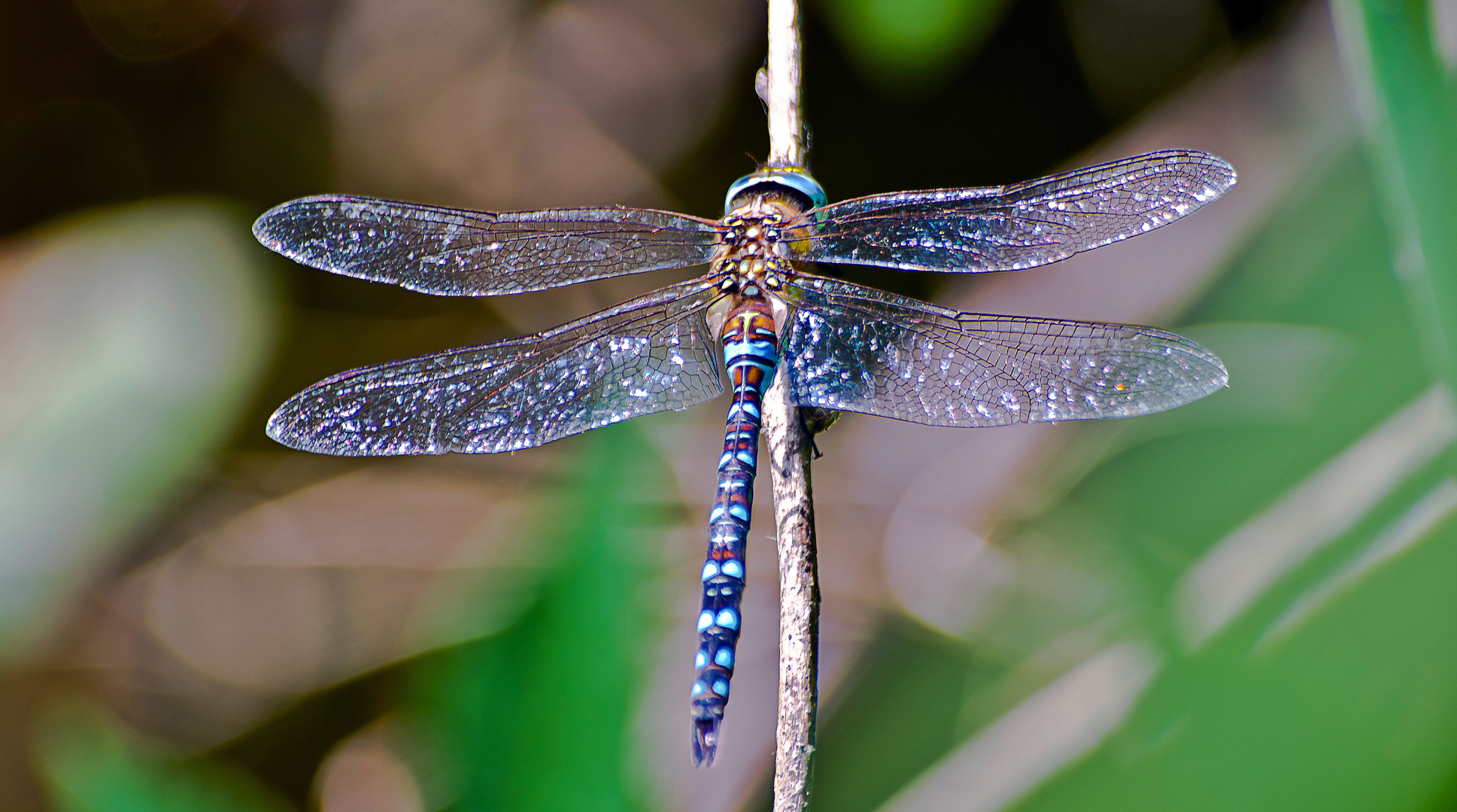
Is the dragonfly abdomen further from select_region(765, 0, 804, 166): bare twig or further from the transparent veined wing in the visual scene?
select_region(765, 0, 804, 166): bare twig

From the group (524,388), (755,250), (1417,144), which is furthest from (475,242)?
(1417,144)

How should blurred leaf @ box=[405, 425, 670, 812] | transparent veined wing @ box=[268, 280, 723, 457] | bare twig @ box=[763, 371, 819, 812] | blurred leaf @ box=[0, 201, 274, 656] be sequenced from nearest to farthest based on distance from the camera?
1. blurred leaf @ box=[405, 425, 670, 812]
2. bare twig @ box=[763, 371, 819, 812]
3. transparent veined wing @ box=[268, 280, 723, 457]
4. blurred leaf @ box=[0, 201, 274, 656]

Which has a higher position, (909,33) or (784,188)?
(909,33)

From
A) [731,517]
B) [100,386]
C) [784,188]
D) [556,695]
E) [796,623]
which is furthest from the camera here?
[100,386]

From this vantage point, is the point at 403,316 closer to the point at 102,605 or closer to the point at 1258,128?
the point at 102,605

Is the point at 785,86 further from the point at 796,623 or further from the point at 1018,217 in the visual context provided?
the point at 796,623

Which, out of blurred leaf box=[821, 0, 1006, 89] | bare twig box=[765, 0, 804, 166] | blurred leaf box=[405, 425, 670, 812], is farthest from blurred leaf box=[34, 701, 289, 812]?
blurred leaf box=[821, 0, 1006, 89]

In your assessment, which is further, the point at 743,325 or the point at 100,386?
the point at 100,386
